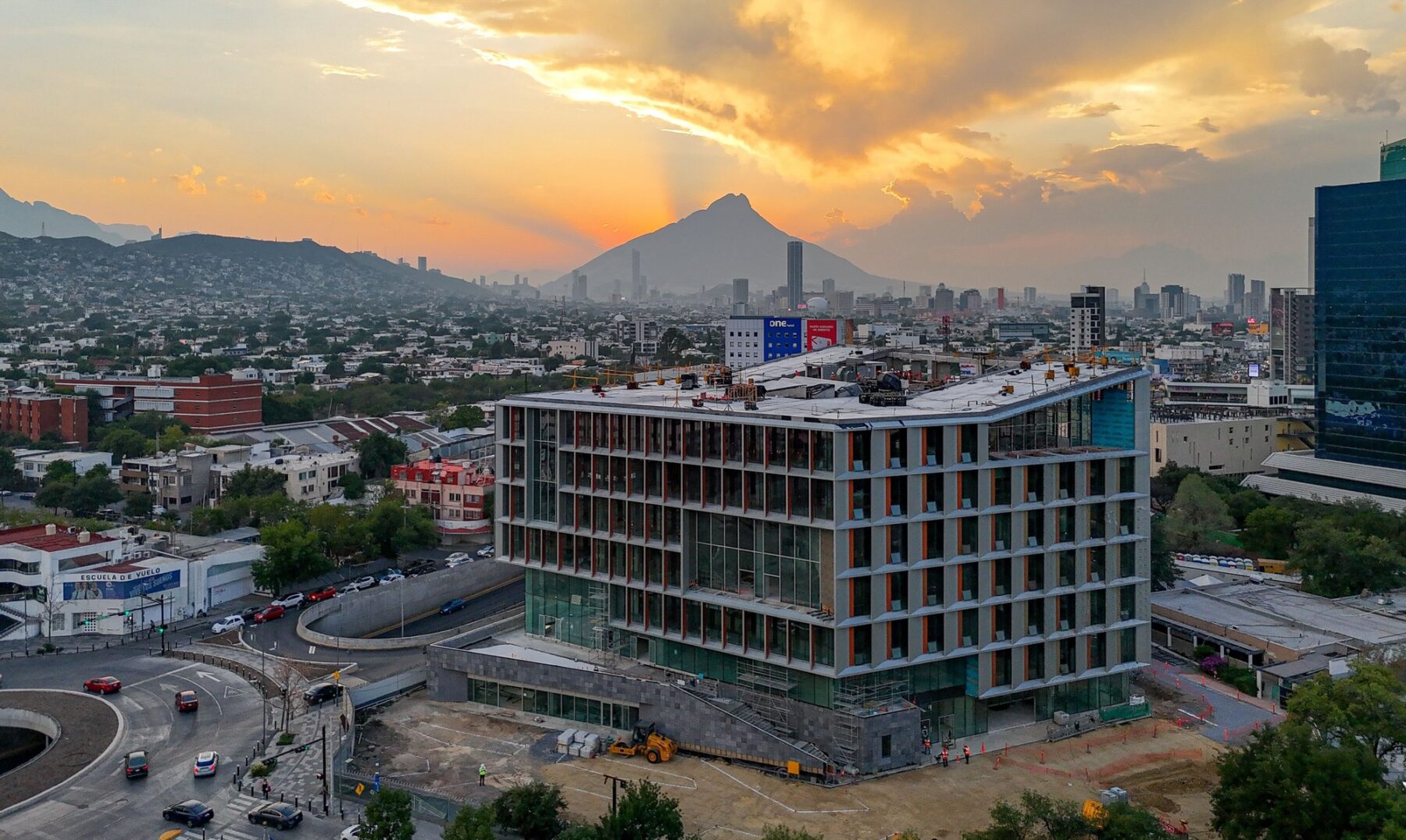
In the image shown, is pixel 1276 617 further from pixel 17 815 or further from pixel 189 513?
pixel 189 513

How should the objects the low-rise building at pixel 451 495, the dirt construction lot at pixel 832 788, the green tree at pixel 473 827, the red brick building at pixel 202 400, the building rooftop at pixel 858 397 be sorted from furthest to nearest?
the red brick building at pixel 202 400 → the low-rise building at pixel 451 495 → the building rooftop at pixel 858 397 → the dirt construction lot at pixel 832 788 → the green tree at pixel 473 827

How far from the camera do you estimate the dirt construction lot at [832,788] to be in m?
32.1

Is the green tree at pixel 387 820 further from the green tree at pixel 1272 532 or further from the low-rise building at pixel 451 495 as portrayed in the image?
the green tree at pixel 1272 532

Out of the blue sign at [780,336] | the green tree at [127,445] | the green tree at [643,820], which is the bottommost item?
the green tree at [643,820]

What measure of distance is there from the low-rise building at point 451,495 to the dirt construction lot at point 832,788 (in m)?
37.4

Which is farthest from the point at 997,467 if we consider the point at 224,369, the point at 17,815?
the point at 224,369

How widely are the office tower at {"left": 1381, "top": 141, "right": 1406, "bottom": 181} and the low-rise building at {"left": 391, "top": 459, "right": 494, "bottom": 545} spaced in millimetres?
78189

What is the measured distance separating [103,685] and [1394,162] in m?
102

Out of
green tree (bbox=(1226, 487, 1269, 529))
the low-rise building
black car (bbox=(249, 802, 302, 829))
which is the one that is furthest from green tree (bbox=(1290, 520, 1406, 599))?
the low-rise building

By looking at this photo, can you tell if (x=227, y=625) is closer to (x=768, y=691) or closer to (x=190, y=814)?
(x=190, y=814)

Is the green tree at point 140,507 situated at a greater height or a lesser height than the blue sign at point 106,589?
greater

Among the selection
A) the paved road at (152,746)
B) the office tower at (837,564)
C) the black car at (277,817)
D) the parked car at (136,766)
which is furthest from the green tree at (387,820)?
the parked car at (136,766)

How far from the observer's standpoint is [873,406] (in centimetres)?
4084

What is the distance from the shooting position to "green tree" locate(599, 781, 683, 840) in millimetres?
27406
